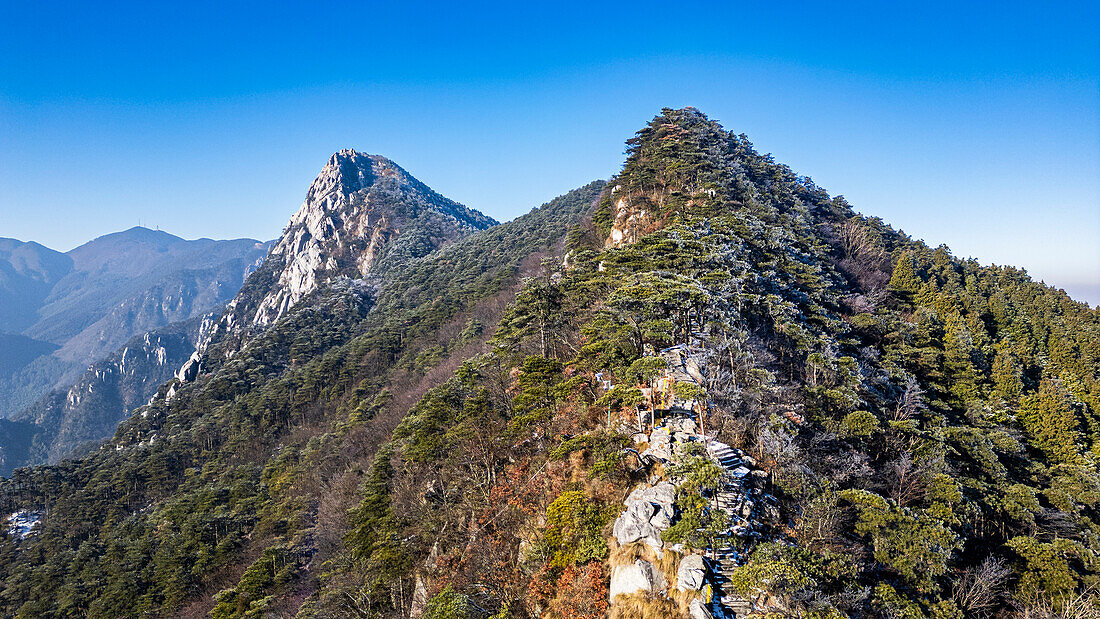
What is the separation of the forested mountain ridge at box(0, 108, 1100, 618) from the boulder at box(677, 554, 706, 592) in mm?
71

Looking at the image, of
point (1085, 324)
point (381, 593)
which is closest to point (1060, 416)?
point (1085, 324)

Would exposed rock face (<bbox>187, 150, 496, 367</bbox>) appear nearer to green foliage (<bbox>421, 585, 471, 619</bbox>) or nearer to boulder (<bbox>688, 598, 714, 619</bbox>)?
green foliage (<bbox>421, 585, 471, 619</bbox>)

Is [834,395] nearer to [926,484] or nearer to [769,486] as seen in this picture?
[926,484]

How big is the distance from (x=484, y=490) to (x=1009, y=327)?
59.3 m

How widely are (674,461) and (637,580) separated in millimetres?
4273

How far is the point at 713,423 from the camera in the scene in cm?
1870

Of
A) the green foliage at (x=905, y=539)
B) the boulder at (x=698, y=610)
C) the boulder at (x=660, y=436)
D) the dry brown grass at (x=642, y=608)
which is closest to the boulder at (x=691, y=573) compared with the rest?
the boulder at (x=698, y=610)

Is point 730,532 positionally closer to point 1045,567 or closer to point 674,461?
point 674,461

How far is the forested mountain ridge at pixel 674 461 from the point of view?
15.3m

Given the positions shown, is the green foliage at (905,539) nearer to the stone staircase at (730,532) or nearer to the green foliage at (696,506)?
the stone staircase at (730,532)

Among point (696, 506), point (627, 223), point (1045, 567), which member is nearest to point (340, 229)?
point (627, 223)

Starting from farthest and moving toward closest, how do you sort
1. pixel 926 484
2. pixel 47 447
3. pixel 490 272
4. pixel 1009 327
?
1. pixel 47 447
2. pixel 490 272
3. pixel 1009 327
4. pixel 926 484

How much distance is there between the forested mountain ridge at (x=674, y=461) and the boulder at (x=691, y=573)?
0.07m

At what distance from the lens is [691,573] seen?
13234mm
